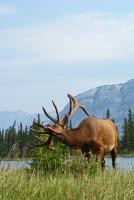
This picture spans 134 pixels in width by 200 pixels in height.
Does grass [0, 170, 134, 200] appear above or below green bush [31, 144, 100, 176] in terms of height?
below

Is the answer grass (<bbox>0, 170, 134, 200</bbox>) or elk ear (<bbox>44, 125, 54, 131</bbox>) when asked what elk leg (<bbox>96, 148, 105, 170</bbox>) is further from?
grass (<bbox>0, 170, 134, 200</bbox>)

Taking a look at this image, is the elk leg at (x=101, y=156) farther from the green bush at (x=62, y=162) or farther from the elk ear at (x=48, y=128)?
the elk ear at (x=48, y=128)

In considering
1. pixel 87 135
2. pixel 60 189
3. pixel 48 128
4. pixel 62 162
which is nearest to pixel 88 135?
pixel 87 135

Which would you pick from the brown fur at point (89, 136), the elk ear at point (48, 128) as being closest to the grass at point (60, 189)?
the brown fur at point (89, 136)

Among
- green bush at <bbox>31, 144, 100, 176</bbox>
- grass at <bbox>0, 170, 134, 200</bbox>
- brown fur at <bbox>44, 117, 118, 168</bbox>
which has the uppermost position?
brown fur at <bbox>44, 117, 118, 168</bbox>

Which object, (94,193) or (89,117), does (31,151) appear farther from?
(94,193)

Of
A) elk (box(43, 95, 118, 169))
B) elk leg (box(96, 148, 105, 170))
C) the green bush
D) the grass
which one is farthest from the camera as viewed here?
elk (box(43, 95, 118, 169))

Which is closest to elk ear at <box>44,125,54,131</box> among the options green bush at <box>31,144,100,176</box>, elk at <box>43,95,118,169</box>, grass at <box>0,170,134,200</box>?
elk at <box>43,95,118,169</box>

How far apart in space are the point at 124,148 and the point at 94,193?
11603cm

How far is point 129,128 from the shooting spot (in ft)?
441

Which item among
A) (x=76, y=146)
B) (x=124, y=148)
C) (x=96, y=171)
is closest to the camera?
(x=96, y=171)

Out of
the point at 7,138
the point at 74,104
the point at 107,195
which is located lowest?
the point at 107,195

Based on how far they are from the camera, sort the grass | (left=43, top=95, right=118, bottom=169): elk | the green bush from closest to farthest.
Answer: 1. the grass
2. the green bush
3. (left=43, top=95, right=118, bottom=169): elk

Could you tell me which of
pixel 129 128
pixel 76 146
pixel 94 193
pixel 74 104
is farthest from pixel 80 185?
pixel 129 128
